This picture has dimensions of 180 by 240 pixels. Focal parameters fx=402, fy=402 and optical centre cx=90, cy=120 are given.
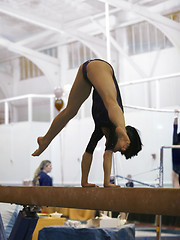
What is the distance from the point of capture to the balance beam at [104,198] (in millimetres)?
1702

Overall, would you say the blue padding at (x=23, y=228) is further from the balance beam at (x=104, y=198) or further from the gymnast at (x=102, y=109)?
the gymnast at (x=102, y=109)

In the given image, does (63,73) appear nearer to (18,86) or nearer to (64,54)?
(64,54)

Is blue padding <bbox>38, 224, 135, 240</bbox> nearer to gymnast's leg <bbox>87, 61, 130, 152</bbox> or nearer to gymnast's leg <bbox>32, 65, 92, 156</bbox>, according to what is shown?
gymnast's leg <bbox>32, 65, 92, 156</bbox>

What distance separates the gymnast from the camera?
2211mm

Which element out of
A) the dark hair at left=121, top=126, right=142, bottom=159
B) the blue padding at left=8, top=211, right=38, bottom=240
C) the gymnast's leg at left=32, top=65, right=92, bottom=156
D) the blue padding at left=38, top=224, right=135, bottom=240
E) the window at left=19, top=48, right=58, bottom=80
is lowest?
the blue padding at left=38, top=224, right=135, bottom=240

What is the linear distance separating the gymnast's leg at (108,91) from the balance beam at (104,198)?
251 mm

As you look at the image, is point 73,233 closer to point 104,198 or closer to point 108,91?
point 104,198

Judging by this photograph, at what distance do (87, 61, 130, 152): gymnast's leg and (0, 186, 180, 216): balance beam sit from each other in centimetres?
25

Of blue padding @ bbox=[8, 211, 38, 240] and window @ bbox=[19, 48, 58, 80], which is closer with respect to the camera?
blue padding @ bbox=[8, 211, 38, 240]

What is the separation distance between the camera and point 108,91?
7.32ft

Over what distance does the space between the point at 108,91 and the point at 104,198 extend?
0.59 m

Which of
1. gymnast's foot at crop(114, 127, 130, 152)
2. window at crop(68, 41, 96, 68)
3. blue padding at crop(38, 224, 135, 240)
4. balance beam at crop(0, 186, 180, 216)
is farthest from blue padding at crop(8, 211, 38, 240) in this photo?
window at crop(68, 41, 96, 68)

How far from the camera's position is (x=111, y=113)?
2162mm

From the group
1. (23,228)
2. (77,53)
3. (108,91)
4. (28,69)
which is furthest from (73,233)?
(28,69)
